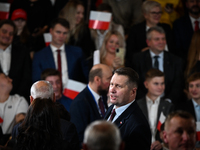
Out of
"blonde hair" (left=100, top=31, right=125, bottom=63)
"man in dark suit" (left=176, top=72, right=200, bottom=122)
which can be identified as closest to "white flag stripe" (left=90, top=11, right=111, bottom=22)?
"blonde hair" (left=100, top=31, right=125, bottom=63)

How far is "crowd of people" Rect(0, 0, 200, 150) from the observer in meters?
4.41

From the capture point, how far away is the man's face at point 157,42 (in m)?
6.22

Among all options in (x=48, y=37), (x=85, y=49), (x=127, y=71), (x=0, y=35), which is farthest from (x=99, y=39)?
(x=127, y=71)

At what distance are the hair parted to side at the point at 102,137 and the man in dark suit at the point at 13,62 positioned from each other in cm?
422

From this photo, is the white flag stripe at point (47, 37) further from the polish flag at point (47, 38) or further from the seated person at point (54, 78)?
the seated person at point (54, 78)

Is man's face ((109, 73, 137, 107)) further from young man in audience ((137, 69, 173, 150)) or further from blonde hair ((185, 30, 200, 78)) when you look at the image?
blonde hair ((185, 30, 200, 78))

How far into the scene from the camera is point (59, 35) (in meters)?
6.22

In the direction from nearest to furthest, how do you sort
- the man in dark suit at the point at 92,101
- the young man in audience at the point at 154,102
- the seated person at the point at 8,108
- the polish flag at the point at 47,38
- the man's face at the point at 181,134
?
the man's face at the point at 181,134, the man in dark suit at the point at 92,101, the seated person at the point at 8,108, the young man in audience at the point at 154,102, the polish flag at the point at 47,38

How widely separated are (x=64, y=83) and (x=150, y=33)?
177 cm

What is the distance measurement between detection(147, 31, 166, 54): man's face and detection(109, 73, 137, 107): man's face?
3001 millimetres

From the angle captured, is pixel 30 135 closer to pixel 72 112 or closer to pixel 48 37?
pixel 72 112

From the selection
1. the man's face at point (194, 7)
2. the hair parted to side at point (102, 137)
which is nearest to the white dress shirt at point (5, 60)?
the man's face at point (194, 7)

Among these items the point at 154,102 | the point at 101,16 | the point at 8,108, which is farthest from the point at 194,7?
the point at 8,108

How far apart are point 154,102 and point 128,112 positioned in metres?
2.34
